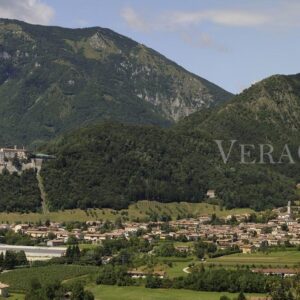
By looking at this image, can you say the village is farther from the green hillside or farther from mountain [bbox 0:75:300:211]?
the green hillside

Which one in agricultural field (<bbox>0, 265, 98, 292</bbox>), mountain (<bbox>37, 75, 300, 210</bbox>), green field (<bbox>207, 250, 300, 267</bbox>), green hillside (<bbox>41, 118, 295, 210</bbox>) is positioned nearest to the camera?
agricultural field (<bbox>0, 265, 98, 292</bbox>)

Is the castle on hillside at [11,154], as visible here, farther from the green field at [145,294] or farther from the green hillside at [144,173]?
the green field at [145,294]

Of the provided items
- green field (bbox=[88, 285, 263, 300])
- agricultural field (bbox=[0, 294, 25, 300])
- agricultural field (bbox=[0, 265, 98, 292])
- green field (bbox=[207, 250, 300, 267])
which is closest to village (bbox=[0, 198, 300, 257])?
green field (bbox=[207, 250, 300, 267])

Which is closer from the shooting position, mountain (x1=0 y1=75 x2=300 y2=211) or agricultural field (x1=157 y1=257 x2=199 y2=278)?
agricultural field (x1=157 y1=257 x2=199 y2=278)

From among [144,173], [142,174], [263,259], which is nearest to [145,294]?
[263,259]

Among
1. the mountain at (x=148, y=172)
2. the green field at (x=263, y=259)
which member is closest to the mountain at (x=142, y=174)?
the mountain at (x=148, y=172)

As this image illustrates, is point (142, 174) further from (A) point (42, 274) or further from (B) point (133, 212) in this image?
(A) point (42, 274)
